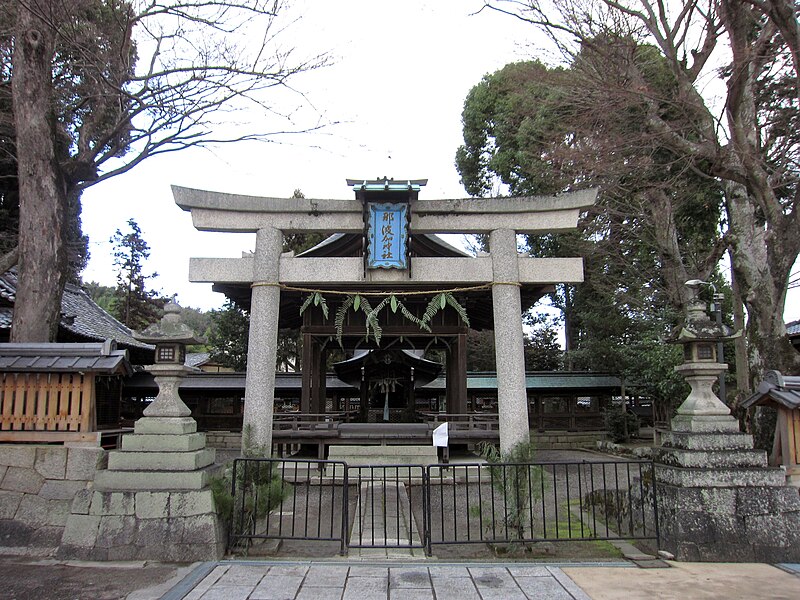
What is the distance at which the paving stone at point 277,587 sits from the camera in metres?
4.83

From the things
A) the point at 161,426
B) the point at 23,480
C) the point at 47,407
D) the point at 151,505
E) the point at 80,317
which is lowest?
the point at 151,505

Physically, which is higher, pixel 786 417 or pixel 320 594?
pixel 786 417

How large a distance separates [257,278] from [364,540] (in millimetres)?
4559

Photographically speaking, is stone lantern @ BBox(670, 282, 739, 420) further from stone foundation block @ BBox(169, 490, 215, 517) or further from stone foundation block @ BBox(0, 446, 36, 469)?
stone foundation block @ BBox(0, 446, 36, 469)

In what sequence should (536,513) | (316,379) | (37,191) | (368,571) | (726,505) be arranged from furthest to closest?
1. (316,379)
2. (37,191)
3. (536,513)
4. (726,505)
5. (368,571)

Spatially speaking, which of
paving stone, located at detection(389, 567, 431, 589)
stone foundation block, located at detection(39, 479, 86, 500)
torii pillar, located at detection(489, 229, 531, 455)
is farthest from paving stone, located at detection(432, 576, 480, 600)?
stone foundation block, located at detection(39, 479, 86, 500)

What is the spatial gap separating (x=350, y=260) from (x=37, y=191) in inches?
230

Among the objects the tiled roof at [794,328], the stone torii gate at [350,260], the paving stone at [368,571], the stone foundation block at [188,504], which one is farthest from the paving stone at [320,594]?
the tiled roof at [794,328]

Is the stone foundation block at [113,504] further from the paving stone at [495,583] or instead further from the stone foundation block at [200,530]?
the paving stone at [495,583]

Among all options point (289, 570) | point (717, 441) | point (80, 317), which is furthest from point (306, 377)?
point (717, 441)

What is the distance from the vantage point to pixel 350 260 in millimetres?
9133

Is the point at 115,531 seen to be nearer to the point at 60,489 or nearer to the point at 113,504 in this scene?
the point at 113,504

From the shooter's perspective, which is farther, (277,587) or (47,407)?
(47,407)

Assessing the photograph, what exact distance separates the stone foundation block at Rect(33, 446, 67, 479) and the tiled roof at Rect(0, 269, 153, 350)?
6.96m
